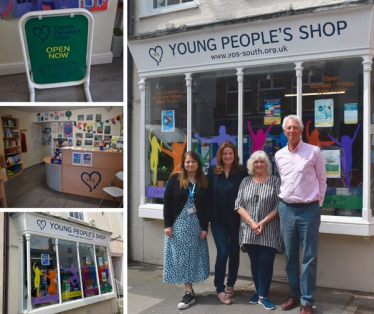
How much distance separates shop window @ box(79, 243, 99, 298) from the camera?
7188mm

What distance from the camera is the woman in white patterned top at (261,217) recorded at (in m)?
5.32

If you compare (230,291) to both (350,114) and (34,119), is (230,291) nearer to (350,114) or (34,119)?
(350,114)

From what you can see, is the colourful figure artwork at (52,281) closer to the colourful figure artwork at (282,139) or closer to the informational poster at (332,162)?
the colourful figure artwork at (282,139)

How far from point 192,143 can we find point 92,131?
8.81 ft

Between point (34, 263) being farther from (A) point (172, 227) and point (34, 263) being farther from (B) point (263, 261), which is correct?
(B) point (263, 261)

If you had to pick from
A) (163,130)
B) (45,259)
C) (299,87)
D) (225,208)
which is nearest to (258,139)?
(299,87)

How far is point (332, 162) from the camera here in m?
6.00

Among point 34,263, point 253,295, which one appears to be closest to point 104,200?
point 253,295

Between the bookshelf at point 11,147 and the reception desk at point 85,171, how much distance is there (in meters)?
0.28

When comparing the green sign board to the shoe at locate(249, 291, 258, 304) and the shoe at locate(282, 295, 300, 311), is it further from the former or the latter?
the shoe at locate(282, 295, 300, 311)

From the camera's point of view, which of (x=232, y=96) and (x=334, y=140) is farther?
(x=232, y=96)

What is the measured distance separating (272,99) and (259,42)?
2.32ft

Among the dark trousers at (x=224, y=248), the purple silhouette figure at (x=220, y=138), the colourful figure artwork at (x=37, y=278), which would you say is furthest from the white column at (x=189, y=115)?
the colourful figure artwork at (x=37, y=278)

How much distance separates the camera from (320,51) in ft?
19.1
